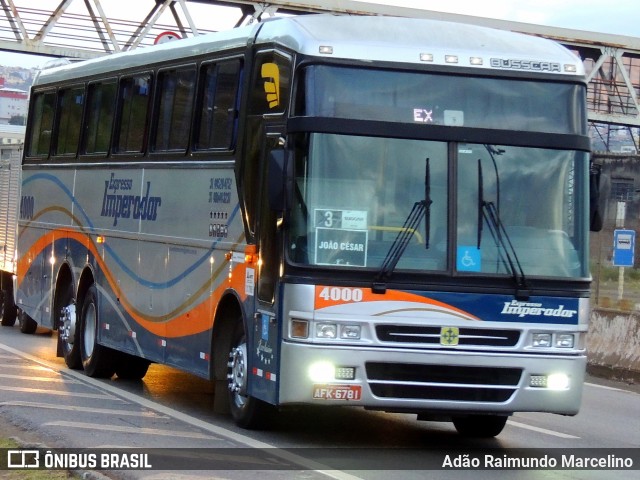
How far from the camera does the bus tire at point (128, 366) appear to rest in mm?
16484

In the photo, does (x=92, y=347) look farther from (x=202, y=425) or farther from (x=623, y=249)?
(x=623, y=249)

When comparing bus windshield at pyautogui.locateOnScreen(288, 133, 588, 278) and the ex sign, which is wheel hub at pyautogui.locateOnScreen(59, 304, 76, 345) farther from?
the ex sign

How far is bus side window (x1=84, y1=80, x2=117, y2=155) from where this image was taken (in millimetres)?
16328

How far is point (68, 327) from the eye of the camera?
17250 mm

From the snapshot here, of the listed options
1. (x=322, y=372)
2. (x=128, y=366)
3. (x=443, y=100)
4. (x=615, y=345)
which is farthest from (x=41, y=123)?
(x=322, y=372)

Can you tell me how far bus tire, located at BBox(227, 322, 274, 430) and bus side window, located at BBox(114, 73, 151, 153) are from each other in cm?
357

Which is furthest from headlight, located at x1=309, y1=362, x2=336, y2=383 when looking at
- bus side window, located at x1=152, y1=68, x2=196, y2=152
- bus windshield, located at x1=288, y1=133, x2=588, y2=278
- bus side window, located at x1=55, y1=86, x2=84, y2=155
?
bus side window, located at x1=55, y1=86, x2=84, y2=155

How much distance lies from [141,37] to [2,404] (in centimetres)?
3138

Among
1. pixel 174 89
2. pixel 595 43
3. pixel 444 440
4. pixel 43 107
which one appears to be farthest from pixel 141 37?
pixel 444 440

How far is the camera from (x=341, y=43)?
11031 mm

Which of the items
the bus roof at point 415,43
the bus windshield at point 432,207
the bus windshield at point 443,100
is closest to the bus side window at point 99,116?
the bus roof at point 415,43

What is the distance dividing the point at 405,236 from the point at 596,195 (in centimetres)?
173

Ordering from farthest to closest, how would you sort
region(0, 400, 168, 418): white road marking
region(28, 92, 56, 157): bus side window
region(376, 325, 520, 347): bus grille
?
region(28, 92, 56, 157): bus side window, region(0, 400, 168, 418): white road marking, region(376, 325, 520, 347): bus grille

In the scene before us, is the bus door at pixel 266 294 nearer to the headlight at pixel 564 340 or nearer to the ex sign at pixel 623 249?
the headlight at pixel 564 340
